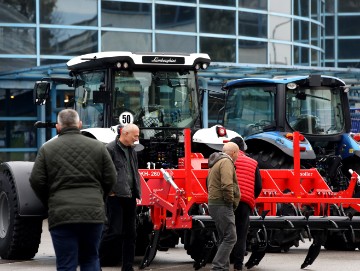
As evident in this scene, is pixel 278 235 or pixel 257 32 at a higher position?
pixel 257 32

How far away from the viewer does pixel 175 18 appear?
31453 mm

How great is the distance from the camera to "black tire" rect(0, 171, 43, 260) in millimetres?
13828

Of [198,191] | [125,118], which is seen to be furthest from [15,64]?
[198,191]

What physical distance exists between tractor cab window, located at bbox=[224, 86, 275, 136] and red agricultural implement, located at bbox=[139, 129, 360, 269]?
2.82 metres

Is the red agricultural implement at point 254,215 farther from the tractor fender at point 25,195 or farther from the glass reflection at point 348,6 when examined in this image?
the glass reflection at point 348,6

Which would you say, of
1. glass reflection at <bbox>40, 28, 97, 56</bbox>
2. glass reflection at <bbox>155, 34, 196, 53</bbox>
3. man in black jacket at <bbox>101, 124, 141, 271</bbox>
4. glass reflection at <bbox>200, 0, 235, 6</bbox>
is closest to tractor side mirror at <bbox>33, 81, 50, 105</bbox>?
man in black jacket at <bbox>101, 124, 141, 271</bbox>

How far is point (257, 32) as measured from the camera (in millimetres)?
33156

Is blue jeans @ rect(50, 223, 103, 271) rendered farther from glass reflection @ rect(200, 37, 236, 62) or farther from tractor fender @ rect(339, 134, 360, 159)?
glass reflection @ rect(200, 37, 236, 62)

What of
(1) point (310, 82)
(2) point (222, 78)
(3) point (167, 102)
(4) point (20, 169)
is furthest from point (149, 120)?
(2) point (222, 78)

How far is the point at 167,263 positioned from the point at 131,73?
8.59 feet

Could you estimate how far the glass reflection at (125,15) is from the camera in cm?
3028

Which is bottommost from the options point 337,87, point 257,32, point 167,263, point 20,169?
point 167,263

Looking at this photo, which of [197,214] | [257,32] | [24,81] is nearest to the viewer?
[197,214]

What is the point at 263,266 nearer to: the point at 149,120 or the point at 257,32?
the point at 149,120
